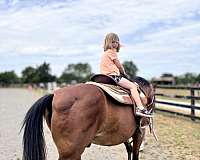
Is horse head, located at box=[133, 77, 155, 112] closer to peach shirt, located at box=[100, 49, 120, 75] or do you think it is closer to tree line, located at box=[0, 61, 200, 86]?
peach shirt, located at box=[100, 49, 120, 75]

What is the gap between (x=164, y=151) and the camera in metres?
7.18

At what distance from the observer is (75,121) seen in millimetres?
4062

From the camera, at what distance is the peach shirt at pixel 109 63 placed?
5.07 metres

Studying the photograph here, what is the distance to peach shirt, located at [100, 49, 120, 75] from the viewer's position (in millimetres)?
5074

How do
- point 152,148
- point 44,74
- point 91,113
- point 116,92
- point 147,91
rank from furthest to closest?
point 44,74 < point 152,148 < point 147,91 < point 116,92 < point 91,113

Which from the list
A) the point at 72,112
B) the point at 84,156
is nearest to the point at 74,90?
the point at 72,112

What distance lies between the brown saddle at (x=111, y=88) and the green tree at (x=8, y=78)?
116m

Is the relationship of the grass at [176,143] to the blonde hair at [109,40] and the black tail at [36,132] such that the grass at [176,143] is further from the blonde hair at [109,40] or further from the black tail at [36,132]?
the black tail at [36,132]

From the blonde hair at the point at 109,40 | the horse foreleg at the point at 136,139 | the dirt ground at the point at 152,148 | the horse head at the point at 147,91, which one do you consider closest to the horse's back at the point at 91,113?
the horse foreleg at the point at 136,139

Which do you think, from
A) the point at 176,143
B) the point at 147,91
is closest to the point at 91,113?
the point at 147,91

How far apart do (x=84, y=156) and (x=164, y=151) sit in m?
1.72

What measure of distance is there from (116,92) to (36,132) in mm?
1209

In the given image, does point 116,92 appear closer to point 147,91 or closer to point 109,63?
point 109,63

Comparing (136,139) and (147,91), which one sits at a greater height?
(147,91)
